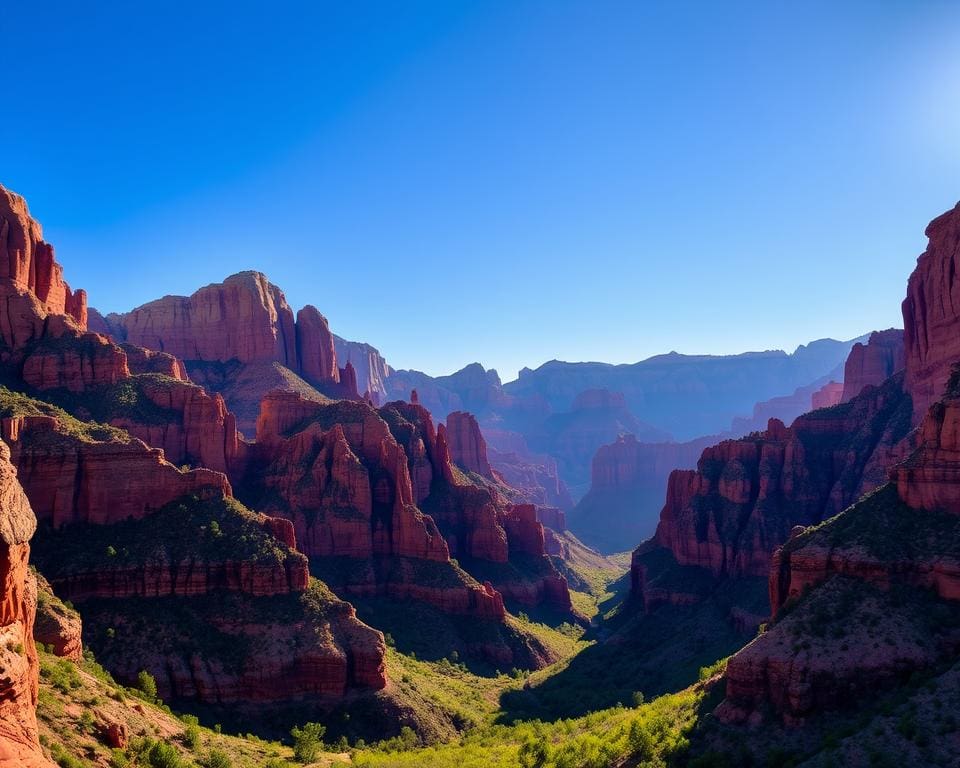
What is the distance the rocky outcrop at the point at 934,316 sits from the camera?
9362cm

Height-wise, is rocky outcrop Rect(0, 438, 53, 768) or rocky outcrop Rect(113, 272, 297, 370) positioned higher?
rocky outcrop Rect(113, 272, 297, 370)

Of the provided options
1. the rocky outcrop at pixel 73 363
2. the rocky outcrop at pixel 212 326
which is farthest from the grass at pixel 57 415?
the rocky outcrop at pixel 212 326

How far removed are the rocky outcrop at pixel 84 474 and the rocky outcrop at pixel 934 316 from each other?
86.6 m

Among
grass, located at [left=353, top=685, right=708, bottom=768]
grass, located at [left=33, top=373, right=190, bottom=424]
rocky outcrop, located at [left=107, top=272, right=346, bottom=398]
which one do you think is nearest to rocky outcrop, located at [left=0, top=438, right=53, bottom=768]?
grass, located at [left=353, top=685, right=708, bottom=768]

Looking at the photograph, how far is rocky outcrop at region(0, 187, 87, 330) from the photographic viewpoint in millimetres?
88688

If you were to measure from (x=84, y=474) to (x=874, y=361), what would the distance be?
430ft

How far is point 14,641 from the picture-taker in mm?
29484

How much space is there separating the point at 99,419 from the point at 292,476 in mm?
27305

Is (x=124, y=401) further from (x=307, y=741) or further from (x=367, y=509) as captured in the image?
(x=307, y=741)

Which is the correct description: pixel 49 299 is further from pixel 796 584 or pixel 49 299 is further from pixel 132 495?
pixel 796 584

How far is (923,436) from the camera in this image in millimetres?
54750

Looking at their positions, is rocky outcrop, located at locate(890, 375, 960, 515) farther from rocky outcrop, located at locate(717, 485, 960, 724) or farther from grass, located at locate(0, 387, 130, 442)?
grass, located at locate(0, 387, 130, 442)

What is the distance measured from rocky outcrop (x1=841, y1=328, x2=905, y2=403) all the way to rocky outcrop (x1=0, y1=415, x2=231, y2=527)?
117611 mm

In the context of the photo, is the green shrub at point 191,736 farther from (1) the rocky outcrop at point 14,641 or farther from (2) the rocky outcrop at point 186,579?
(1) the rocky outcrop at point 14,641
